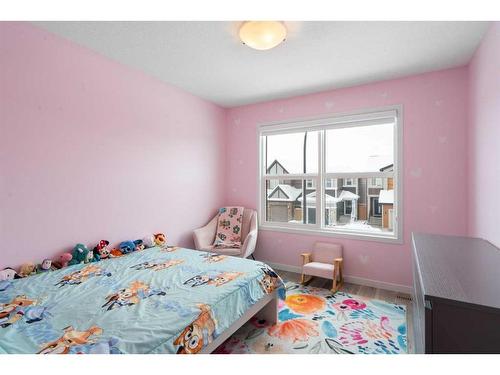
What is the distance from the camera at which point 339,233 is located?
3.34 m

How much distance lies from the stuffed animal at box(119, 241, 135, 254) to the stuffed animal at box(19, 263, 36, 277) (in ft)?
2.46

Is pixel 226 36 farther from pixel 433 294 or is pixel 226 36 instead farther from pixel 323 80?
pixel 433 294

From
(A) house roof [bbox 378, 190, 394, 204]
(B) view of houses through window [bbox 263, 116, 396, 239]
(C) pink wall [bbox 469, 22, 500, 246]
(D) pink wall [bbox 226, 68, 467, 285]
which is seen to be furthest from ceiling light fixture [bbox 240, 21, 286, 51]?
(A) house roof [bbox 378, 190, 394, 204]

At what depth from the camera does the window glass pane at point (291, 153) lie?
3.63m

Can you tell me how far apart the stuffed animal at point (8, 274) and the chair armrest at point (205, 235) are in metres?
1.85

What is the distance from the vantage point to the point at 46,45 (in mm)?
2082

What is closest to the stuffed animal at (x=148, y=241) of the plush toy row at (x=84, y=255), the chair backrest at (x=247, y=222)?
the plush toy row at (x=84, y=255)

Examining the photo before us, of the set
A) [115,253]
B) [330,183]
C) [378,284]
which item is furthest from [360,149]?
[115,253]

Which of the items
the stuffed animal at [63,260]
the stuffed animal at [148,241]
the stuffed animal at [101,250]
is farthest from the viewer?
the stuffed animal at [148,241]

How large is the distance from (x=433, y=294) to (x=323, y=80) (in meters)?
2.70

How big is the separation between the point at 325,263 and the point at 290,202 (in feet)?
3.36

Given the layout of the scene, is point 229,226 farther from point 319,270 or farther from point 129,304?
point 129,304

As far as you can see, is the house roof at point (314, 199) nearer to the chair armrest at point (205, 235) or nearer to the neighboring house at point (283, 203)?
the neighboring house at point (283, 203)
